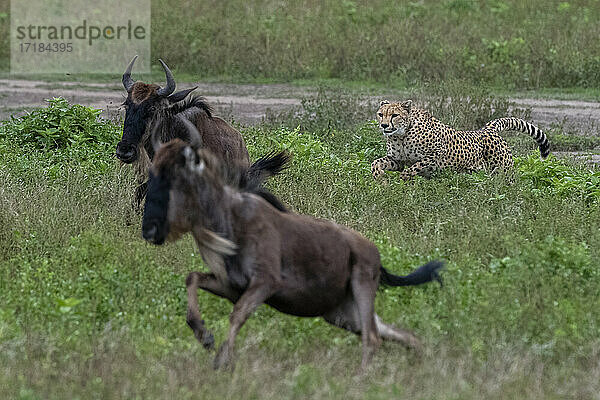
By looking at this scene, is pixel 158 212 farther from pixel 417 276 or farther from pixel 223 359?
pixel 417 276

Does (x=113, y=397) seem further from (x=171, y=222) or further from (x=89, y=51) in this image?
(x=89, y=51)

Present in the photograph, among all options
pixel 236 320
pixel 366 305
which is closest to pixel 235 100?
pixel 366 305

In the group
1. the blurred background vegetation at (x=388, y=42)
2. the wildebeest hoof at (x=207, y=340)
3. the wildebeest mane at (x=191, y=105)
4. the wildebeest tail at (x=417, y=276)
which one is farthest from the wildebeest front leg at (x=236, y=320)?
the blurred background vegetation at (x=388, y=42)

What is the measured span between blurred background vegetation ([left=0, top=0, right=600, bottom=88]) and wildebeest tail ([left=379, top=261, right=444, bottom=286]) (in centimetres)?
1075

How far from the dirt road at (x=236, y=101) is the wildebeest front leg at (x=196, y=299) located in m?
8.59

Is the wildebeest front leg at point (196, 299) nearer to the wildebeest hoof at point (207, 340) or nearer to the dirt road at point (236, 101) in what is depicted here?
the wildebeest hoof at point (207, 340)

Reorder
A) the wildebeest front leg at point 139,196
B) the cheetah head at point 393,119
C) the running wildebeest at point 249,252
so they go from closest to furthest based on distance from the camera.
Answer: the running wildebeest at point 249,252 < the wildebeest front leg at point 139,196 < the cheetah head at point 393,119

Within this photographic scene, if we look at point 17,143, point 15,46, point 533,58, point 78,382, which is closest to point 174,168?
point 78,382

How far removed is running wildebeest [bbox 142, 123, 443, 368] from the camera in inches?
227

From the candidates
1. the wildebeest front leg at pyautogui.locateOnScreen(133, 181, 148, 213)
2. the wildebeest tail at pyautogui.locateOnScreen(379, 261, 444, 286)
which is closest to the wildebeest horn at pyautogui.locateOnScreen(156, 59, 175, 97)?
the wildebeest front leg at pyautogui.locateOnScreen(133, 181, 148, 213)

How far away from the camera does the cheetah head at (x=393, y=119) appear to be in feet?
34.7

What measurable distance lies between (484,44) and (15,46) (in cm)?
1087

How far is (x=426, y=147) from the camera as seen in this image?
34.9 ft

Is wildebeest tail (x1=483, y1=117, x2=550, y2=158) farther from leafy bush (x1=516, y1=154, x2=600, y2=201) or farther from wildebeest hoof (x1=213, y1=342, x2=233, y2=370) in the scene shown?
wildebeest hoof (x1=213, y1=342, x2=233, y2=370)
